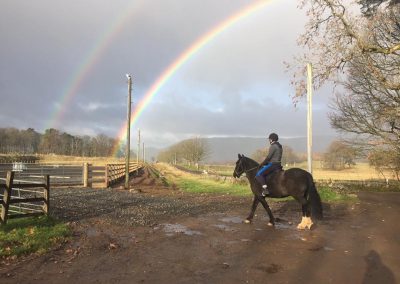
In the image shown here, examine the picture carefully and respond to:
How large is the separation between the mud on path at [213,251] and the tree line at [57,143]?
5367 inches

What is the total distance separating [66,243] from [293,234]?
5.72 metres

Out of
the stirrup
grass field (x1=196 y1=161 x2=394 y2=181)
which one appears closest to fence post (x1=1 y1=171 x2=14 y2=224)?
the stirrup

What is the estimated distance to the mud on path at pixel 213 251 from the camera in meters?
7.09

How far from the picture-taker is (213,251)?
29.4 feet

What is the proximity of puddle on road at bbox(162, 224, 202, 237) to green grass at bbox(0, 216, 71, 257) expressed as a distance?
262cm

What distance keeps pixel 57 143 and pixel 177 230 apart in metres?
160

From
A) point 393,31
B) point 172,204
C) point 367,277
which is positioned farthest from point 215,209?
point 393,31

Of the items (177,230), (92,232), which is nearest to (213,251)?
(177,230)

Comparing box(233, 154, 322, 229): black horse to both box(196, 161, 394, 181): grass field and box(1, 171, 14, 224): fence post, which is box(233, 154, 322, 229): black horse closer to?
box(1, 171, 14, 224): fence post

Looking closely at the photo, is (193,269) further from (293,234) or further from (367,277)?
(293,234)

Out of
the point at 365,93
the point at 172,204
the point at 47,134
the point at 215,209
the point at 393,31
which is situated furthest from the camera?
the point at 47,134

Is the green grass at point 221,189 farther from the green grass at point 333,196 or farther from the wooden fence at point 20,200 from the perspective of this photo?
the wooden fence at point 20,200

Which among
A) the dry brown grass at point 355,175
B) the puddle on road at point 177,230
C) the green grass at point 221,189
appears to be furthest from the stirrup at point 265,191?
the dry brown grass at point 355,175

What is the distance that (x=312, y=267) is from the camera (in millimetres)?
7566
